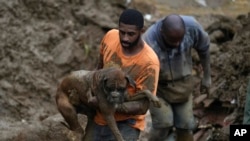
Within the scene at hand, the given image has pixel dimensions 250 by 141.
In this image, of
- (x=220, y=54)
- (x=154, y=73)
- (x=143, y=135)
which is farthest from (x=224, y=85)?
(x=154, y=73)

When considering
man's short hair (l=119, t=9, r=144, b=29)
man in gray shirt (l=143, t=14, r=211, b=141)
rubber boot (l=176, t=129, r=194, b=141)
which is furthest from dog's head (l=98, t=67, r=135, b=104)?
rubber boot (l=176, t=129, r=194, b=141)

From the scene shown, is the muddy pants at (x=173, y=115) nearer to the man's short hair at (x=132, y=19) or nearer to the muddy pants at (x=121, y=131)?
the muddy pants at (x=121, y=131)

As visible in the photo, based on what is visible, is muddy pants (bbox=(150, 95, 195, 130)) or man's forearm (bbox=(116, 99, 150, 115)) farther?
muddy pants (bbox=(150, 95, 195, 130))

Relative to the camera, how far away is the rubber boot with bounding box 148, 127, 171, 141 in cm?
857

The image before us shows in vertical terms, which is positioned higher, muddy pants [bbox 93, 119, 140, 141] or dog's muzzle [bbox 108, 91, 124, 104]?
dog's muzzle [bbox 108, 91, 124, 104]

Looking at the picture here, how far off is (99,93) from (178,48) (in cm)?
196

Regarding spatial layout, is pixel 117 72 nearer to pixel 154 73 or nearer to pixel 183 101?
pixel 154 73

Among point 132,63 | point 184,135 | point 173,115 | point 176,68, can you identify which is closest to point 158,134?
point 173,115

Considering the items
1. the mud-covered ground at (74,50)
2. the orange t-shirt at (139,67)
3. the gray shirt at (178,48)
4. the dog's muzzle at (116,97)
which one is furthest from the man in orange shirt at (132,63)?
the mud-covered ground at (74,50)

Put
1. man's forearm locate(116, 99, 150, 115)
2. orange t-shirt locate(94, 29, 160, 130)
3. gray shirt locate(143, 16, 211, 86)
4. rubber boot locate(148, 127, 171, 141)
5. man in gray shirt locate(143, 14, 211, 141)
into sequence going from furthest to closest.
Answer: rubber boot locate(148, 127, 171, 141), gray shirt locate(143, 16, 211, 86), man in gray shirt locate(143, 14, 211, 141), orange t-shirt locate(94, 29, 160, 130), man's forearm locate(116, 99, 150, 115)

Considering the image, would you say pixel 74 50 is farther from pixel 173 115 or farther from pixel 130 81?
pixel 130 81

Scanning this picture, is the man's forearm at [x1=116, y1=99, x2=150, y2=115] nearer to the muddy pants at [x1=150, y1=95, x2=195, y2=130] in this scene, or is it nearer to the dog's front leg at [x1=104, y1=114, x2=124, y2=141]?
the dog's front leg at [x1=104, y1=114, x2=124, y2=141]

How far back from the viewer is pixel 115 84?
6133 mm

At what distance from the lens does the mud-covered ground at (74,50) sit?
10.8 m
